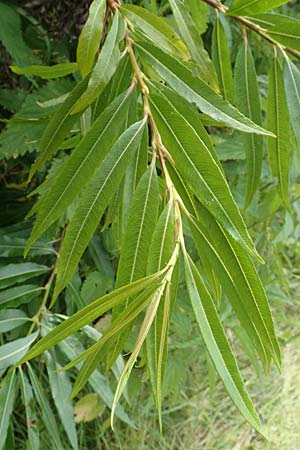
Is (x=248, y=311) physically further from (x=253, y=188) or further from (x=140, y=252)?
(x=253, y=188)

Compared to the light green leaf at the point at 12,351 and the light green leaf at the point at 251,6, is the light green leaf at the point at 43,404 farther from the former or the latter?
the light green leaf at the point at 251,6

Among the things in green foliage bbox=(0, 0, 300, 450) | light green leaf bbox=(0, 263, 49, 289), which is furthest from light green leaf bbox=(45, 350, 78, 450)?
green foliage bbox=(0, 0, 300, 450)

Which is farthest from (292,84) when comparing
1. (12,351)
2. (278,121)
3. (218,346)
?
(12,351)

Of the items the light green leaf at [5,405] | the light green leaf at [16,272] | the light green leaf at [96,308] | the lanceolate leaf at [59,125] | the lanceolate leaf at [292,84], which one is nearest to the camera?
the light green leaf at [96,308]

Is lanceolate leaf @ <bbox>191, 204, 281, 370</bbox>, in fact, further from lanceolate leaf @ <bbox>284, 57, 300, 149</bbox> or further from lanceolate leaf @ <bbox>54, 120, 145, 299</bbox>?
lanceolate leaf @ <bbox>284, 57, 300, 149</bbox>

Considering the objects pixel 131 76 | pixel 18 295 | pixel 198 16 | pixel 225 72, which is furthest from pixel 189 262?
pixel 18 295

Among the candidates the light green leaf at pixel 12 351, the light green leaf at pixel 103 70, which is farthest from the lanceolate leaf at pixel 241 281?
the light green leaf at pixel 12 351
